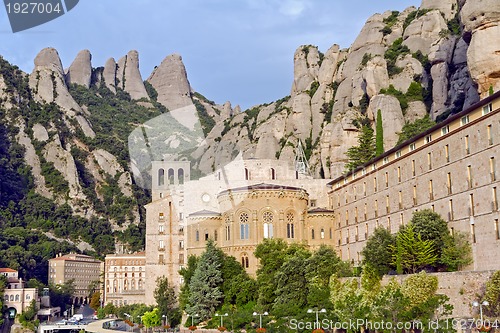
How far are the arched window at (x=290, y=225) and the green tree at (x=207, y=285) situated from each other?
7.48 metres

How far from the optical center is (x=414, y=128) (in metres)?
78.1

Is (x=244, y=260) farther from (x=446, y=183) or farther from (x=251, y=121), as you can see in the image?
(x=251, y=121)

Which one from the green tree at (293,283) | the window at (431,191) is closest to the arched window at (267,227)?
the green tree at (293,283)

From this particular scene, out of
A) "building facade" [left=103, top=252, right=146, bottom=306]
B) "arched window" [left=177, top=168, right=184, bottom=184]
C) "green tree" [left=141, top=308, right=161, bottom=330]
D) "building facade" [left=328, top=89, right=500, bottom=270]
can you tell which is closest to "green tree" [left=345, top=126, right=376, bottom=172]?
"building facade" [left=328, top=89, right=500, bottom=270]

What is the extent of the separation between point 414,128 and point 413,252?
38604mm

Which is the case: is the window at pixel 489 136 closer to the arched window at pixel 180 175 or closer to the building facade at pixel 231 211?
the building facade at pixel 231 211

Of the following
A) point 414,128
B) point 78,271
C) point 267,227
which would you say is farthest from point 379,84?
point 78,271

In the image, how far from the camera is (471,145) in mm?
41438

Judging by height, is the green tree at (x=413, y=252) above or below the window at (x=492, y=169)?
below

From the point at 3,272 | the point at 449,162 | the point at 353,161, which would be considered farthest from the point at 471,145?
the point at 3,272

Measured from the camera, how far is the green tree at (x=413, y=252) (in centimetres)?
4206

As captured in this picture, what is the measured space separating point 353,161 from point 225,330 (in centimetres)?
3588

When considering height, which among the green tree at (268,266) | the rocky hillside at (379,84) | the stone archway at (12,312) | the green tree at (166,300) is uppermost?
the rocky hillside at (379,84)

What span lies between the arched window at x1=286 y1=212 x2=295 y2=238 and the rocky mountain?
2148cm
